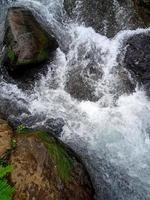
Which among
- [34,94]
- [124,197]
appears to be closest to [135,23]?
[34,94]

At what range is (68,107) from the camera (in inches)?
288

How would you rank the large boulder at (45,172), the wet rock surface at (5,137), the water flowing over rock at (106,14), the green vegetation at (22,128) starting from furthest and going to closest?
the water flowing over rock at (106,14) → the green vegetation at (22,128) → the wet rock surface at (5,137) → the large boulder at (45,172)

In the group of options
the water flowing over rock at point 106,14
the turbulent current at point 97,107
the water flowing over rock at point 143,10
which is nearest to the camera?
the turbulent current at point 97,107

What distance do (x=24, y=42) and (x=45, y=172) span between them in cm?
336

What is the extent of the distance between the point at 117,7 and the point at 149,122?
10.2 ft

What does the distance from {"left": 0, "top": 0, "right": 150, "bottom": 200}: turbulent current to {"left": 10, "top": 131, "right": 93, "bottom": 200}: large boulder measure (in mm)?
496

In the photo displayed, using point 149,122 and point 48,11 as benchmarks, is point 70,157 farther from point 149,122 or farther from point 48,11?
point 48,11

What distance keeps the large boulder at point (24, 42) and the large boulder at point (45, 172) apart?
86.1 inches

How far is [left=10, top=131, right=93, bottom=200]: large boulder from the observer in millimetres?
5281

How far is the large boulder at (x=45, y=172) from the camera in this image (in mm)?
5281

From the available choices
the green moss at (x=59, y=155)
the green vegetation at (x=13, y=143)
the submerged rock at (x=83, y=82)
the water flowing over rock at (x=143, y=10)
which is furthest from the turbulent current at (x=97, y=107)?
the green vegetation at (x=13, y=143)

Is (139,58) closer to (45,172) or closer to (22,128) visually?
(22,128)

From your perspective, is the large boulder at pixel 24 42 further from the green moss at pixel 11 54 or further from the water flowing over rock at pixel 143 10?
the water flowing over rock at pixel 143 10

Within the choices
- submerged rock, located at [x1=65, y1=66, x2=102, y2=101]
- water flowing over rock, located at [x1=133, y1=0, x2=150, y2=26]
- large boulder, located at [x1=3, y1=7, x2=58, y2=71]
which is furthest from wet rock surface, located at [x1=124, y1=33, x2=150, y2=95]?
large boulder, located at [x1=3, y1=7, x2=58, y2=71]
